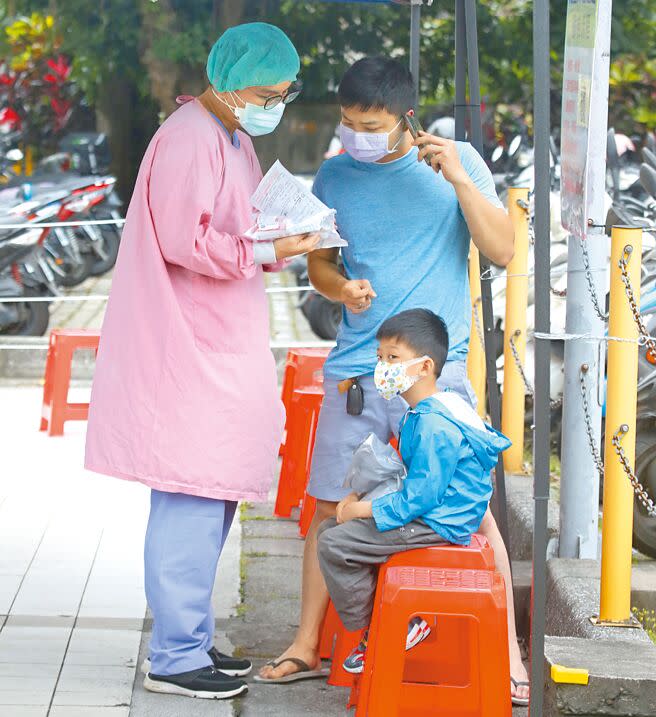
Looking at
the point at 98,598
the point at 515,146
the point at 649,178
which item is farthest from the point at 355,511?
the point at 515,146

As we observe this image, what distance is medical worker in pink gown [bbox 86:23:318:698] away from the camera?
353 cm

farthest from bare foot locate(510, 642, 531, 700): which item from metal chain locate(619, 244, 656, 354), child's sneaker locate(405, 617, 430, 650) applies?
metal chain locate(619, 244, 656, 354)

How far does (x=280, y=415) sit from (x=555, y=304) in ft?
11.9

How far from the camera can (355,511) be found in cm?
338

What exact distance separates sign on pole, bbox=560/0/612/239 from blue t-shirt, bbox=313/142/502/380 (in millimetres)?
269

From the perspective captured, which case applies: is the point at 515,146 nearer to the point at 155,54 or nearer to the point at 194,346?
the point at 155,54

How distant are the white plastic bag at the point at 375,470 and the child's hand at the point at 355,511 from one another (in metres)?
0.05

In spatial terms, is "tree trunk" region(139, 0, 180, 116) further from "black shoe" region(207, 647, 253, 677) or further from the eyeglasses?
"black shoe" region(207, 647, 253, 677)

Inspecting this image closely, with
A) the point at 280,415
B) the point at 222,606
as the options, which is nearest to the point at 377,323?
the point at 280,415

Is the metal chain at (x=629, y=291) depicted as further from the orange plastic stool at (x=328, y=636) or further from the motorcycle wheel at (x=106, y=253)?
the motorcycle wheel at (x=106, y=253)

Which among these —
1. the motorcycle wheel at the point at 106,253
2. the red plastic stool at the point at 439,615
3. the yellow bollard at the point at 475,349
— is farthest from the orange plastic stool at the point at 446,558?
the motorcycle wheel at the point at 106,253

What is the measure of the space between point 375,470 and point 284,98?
1081 millimetres

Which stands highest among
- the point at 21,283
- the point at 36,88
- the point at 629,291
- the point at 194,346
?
the point at 36,88

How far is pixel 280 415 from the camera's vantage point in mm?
3830
